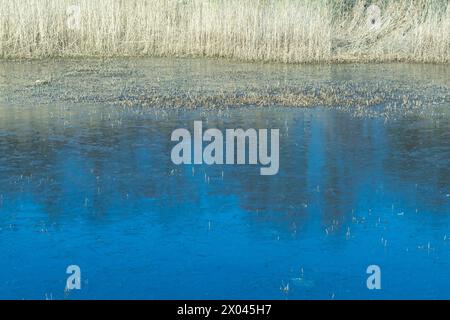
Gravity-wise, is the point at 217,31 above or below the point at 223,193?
above

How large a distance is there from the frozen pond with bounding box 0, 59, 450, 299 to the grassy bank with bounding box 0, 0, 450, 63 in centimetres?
276

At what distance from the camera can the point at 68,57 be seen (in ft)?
58.1

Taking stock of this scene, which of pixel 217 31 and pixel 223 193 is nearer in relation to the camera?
pixel 223 193

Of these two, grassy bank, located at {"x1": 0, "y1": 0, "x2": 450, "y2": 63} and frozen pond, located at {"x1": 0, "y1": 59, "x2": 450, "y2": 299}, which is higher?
grassy bank, located at {"x1": 0, "y1": 0, "x2": 450, "y2": 63}

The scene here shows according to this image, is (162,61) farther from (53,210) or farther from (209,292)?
(209,292)

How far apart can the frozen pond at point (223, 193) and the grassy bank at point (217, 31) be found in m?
2.76

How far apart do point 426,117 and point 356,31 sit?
6.67m

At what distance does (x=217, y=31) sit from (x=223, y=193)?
9.58 m

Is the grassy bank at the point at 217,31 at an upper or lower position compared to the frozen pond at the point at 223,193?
upper

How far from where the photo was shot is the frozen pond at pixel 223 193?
680 cm

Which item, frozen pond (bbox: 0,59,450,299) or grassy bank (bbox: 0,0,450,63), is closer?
frozen pond (bbox: 0,59,450,299)

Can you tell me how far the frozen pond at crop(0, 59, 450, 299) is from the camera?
22.3 feet

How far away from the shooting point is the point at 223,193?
895 centimetres

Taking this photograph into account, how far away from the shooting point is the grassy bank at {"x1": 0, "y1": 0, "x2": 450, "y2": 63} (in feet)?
57.8
